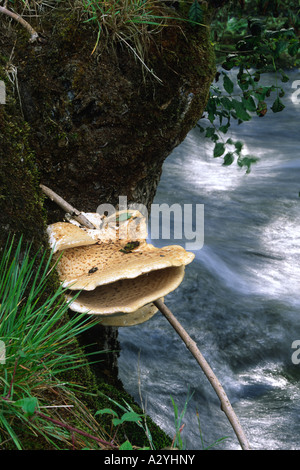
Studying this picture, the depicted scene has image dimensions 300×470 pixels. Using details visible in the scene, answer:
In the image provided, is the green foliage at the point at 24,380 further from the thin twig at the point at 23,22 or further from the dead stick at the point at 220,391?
the thin twig at the point at 23,22

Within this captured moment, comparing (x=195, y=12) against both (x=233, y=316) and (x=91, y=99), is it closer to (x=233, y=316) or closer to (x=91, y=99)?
(x=91, y=99)

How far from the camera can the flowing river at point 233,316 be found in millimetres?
4664

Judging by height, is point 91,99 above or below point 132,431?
above

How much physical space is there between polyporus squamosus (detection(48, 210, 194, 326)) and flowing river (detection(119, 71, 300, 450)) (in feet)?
1.34

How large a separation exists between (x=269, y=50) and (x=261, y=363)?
359 cm

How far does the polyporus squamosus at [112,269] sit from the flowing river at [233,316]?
0.41 meters

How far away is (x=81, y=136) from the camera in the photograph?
107 inches

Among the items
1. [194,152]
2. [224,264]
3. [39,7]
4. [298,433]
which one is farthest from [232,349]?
[194,152]

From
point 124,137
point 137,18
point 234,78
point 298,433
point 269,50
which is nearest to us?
point 137,18

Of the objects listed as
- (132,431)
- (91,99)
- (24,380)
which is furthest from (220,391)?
(91,99)

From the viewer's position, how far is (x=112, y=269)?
224cm

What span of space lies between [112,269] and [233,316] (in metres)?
4.53

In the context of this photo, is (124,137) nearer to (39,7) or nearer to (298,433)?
(39,7)

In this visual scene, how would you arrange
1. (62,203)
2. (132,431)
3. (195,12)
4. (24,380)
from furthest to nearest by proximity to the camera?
1. (195,12)
2. (62,203)
3. (132,431)
4. (24,380)
